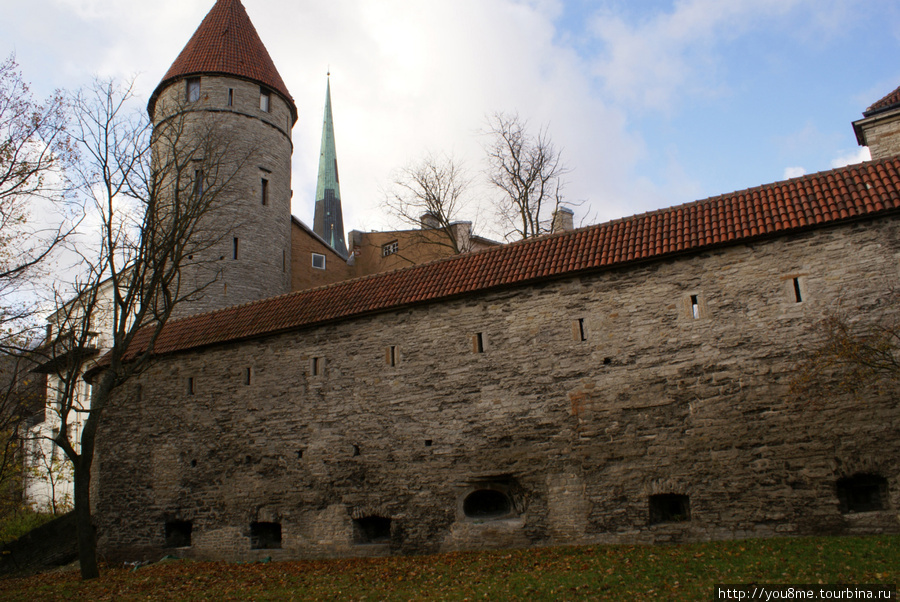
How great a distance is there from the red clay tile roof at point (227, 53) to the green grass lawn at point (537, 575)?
17.7 meters

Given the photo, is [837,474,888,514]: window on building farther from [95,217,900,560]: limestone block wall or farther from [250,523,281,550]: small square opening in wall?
[250,523,281,550]: small square opening in wall

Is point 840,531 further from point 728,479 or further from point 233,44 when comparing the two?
point 233,44

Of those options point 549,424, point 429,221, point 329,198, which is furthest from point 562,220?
point 329,198

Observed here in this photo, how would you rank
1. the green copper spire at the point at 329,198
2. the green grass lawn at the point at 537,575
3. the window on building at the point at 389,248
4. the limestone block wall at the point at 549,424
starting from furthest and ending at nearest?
the green copper spire at the point at 329,198
the window on building at the point at 389,248
the limestone block wall at the point at 549,424
the green grass lawn at the point at 537,575

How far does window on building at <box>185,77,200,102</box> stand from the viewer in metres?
23.9

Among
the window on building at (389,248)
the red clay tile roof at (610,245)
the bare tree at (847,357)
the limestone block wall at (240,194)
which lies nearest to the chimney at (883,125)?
the red clay tile roof at (610,245)

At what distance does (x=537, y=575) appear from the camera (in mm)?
9742

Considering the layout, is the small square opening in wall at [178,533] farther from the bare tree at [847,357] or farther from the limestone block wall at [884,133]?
the limestone block wall at [884,133]

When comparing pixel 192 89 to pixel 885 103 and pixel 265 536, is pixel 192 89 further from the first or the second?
pixel 885 103

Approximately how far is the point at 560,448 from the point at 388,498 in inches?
148

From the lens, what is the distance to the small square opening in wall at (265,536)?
14.9 meters

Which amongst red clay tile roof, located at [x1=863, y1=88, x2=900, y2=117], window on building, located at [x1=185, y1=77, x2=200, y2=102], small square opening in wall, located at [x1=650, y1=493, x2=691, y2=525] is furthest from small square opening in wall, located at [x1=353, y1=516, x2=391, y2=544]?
window on building, located at [x1=185, y1=77, x2=200, y2=102]

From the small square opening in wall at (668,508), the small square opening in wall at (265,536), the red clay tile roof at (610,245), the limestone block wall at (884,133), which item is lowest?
the small square opening in wall at (265,536)

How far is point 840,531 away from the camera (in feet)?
32.8
